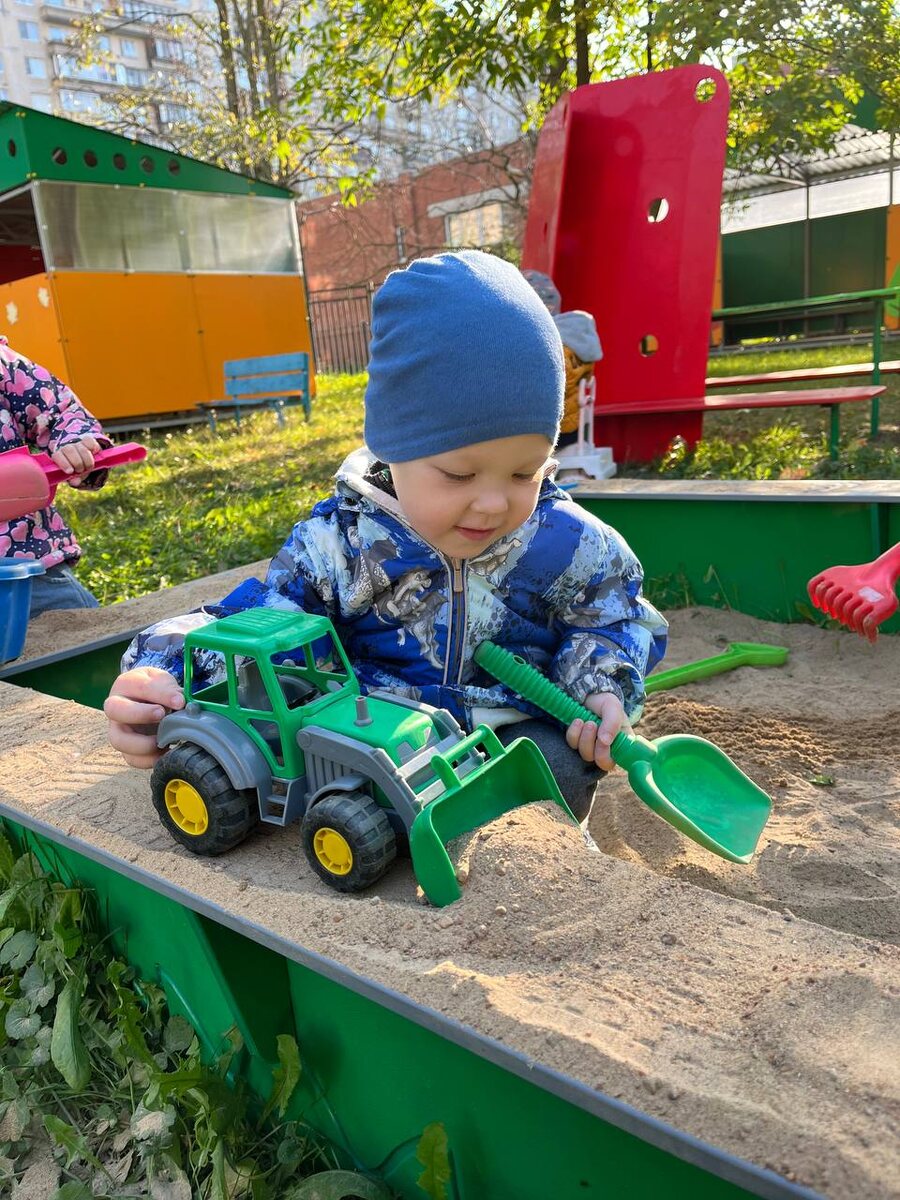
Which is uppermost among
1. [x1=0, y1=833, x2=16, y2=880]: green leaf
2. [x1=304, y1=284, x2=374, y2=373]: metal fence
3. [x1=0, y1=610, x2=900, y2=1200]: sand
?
[x1=304, y1=284, x2=374, y2=373]: metal fence

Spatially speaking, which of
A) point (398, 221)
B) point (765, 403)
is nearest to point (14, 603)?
point (765, 403)

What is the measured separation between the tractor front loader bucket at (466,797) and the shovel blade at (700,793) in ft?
0.56

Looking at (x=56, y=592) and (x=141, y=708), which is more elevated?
(x=141, y=708)

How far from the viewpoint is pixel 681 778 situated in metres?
1.44

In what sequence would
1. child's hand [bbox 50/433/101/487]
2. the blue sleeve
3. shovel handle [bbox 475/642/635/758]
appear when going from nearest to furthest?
shovel handle [bbox 475/642/635/758] → the blue sleeve → child's hand [bbox 50/433/101/487]

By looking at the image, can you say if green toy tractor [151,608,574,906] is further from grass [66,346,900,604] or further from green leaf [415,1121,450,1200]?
grass [66,346,900,604]

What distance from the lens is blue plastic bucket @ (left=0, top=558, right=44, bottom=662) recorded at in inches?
82.7

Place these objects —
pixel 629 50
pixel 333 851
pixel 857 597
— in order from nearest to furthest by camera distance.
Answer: pixel 333 851, pixel 857 597, pixel 629 50

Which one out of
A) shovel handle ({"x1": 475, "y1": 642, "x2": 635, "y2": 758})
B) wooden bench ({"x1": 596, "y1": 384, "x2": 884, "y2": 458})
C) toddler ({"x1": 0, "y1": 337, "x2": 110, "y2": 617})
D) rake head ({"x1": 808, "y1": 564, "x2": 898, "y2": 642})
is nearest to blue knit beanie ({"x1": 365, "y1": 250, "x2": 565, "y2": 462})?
shovel handle ({"x1": 475, "y1": 642, "x2": 635, "y2": 758})

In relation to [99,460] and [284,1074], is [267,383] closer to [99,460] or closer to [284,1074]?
[99,460]

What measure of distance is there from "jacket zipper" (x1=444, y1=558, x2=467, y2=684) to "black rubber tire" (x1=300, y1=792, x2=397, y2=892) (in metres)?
0.41

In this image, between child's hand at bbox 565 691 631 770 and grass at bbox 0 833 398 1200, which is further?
child's hand at bbox 565 691 631 770

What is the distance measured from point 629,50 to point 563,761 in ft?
21.1

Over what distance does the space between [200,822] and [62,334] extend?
7786 millimetres
